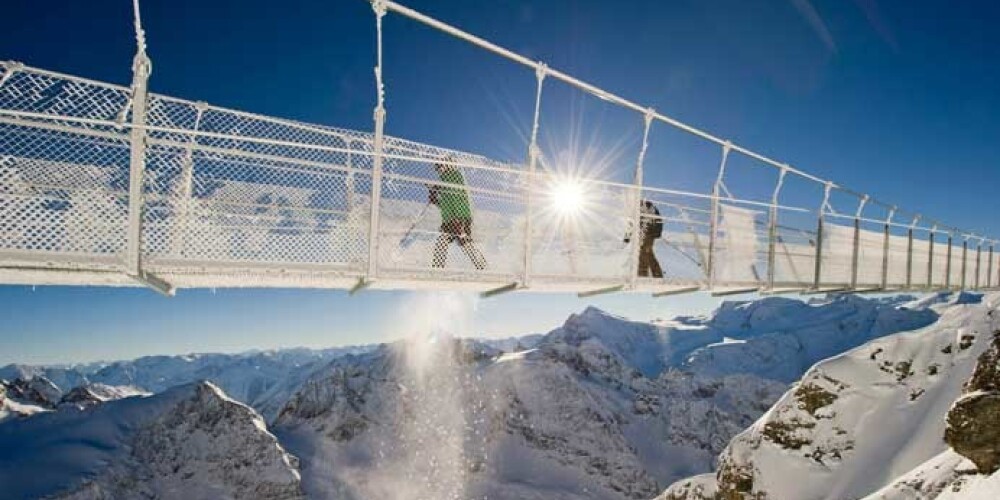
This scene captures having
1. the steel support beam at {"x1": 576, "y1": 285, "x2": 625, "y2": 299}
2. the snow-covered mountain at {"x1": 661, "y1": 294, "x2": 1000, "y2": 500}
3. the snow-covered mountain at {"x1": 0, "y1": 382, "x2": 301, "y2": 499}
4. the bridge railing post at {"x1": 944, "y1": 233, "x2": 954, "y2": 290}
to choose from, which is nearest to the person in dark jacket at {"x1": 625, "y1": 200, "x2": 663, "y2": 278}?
the steel support beam at {"x1": 576, "y1": 285, "x2": 625, "y2": 299}

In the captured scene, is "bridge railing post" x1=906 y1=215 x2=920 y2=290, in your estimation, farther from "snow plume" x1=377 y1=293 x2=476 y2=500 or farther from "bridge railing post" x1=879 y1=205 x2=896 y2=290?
"snow plume" x1=377 y1=293 x2=476 y2=500

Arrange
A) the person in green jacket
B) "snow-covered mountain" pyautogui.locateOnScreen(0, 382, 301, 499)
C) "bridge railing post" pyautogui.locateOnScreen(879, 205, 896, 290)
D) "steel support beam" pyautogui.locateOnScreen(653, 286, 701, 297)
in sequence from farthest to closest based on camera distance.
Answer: "snow-covered mountain" pyautogui.locateOnScreen(0, 382, 301, 499) → "bridge railing post" pyautogui.locateOnScreen(879, 205, 896, 290) → "steel support beam" pyautogui.locateOnScreen(653, 286, 701, 297) → the person in green jacket

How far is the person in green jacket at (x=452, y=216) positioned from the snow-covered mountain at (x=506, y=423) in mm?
101898

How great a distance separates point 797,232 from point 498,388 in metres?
134

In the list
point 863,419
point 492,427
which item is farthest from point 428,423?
point 863,419

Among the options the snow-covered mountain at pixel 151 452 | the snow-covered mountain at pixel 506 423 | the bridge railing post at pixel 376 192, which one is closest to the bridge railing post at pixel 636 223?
the bridge railing post at pixel 376 192

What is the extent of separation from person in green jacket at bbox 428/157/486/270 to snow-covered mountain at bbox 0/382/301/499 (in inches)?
3646

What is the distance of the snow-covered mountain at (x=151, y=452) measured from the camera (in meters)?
83.2

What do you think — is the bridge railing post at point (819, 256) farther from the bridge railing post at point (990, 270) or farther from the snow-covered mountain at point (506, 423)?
the snow-covered mountain at point (506, 423)

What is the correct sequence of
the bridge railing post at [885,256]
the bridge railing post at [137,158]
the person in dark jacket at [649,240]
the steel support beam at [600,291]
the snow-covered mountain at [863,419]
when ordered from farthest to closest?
the snow-covered mountain at [863,419] → the bridge railing post at [885,256] → the person in dark jacket at [649,240] → the steel support beam at [600,291] → the bridge railing post at [137,158]

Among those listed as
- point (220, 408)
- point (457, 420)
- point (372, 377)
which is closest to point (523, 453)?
point (457, 420)

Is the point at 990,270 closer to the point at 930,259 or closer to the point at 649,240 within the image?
the point at 930,259

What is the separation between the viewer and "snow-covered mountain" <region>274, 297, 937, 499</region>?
11531 cm

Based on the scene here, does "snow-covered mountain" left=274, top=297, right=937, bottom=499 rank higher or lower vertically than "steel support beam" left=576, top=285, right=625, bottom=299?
lower
